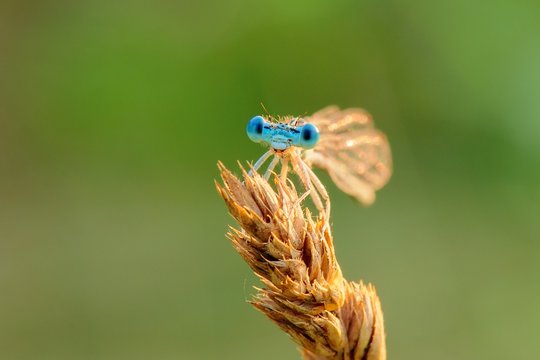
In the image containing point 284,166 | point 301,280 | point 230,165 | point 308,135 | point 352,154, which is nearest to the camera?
point 301,280

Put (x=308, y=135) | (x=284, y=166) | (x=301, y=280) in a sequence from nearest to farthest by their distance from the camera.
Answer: (x=301, y=280) → (x=308, y=135) → (x=284, y=166)

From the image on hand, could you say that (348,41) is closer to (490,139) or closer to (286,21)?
(286,21)

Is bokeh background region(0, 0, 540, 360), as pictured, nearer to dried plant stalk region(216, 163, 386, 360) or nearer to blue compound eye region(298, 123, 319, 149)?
blue compound eye region(298, 123, 319, 149)

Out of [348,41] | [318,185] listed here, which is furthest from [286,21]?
[318,185]

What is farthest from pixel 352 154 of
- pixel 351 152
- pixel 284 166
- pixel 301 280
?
pixel 301 280

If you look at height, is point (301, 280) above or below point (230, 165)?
below

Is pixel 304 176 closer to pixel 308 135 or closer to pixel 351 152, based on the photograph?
pixel 308 135
